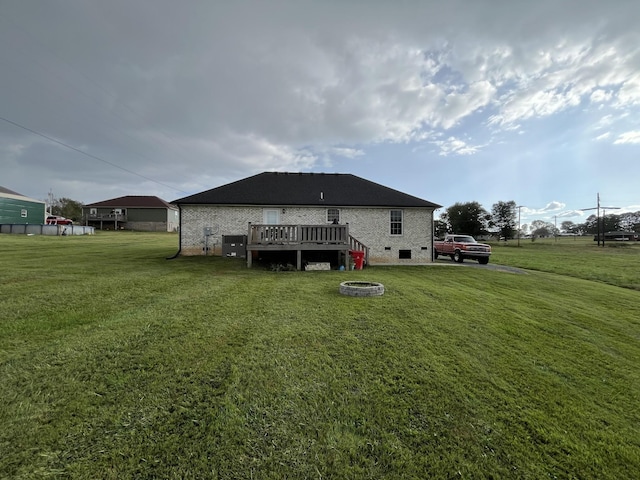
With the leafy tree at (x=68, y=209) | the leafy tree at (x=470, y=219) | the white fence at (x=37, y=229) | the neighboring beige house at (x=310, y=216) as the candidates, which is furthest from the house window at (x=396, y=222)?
the leafy tree at (x=68, y=209)

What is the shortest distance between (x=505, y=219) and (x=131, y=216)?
6946 centimetres

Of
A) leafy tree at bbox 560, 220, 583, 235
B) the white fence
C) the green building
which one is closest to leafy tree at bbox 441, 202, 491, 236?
the white fence

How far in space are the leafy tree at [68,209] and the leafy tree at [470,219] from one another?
74.2 metres

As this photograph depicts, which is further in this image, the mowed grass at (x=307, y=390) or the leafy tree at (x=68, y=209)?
the leafy tree at (x=68, y=209)

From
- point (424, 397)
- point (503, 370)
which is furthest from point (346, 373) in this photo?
point (503, 370)

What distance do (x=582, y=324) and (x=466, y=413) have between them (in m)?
5.70

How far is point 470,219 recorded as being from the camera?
47562mm

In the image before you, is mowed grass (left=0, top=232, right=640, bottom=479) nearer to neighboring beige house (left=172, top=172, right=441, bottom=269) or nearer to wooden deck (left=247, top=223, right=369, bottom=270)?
wooden deck (left=247, top=223, right=369, bottom=270)

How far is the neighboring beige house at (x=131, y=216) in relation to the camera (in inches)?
1847

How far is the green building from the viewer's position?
33562 millimetres

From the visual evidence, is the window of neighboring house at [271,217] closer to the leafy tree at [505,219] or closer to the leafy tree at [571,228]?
the leafy tree at [505,219]

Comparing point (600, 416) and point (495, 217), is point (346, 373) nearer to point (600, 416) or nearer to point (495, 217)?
point (600, 416)

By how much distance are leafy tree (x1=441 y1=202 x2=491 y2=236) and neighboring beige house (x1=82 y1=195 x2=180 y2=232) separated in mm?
53657

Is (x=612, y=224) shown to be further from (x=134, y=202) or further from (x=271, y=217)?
(x=134, y=202)
